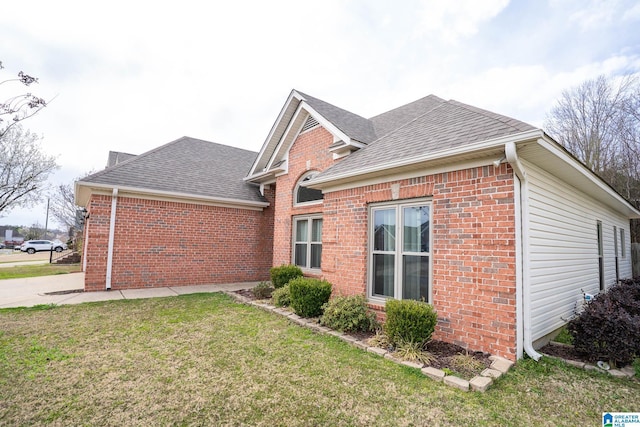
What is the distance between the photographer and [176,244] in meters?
10.3

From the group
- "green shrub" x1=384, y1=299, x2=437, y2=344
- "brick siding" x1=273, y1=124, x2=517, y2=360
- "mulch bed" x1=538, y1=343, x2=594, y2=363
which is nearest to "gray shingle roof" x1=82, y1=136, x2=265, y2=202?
"brick siding" x1=273, y1=124, x2=517, y2=360

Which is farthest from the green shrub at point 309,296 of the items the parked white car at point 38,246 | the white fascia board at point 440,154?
the parked white car at point 38,246

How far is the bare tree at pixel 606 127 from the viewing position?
49.6ft

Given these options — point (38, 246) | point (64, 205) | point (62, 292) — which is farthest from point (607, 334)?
point (38, 246)

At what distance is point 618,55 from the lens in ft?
47.2

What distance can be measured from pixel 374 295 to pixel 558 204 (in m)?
3.91

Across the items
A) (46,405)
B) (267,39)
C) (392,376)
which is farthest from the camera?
(267,39)

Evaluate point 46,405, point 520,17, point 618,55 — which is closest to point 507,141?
point 46,405

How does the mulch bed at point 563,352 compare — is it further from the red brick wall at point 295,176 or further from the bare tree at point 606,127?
the bare tree at point 606,127

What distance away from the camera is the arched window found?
9125 millimetres

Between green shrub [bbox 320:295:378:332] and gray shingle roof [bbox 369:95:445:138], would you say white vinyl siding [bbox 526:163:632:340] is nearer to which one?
green shrub [bbox 320:295:378:332]

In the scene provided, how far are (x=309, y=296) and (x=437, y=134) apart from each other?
13.6 ft

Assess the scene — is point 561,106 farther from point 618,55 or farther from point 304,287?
point 304,287

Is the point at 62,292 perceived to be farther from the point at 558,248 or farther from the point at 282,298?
the point at 558,248
